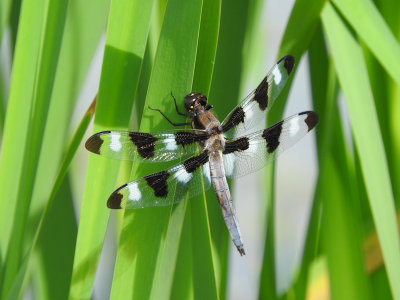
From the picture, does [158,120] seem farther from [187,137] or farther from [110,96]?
[187,137]

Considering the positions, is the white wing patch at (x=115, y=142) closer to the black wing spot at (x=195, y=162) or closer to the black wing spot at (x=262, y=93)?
the black wing spot at (x=195, y=162)

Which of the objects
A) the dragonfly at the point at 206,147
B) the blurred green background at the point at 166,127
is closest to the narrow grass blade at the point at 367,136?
the blurred green background at the point at 166,127

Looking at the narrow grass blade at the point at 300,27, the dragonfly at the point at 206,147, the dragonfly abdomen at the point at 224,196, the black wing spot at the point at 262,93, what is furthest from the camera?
the black wing spot at the point at 262,93

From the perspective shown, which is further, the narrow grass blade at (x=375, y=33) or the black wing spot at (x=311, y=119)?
the black wing spot at (x=311, y=119)

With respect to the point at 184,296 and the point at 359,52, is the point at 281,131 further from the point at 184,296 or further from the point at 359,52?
the point at 184,296

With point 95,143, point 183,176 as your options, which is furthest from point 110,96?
point 183,176

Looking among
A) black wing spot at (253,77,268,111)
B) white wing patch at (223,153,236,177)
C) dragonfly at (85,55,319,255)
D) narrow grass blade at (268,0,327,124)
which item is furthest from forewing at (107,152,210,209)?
narrow grass blade at (268,0,327,124)

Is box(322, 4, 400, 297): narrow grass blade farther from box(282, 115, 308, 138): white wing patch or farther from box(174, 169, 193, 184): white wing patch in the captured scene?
box(174, 169, 193, 184): white wing patch
